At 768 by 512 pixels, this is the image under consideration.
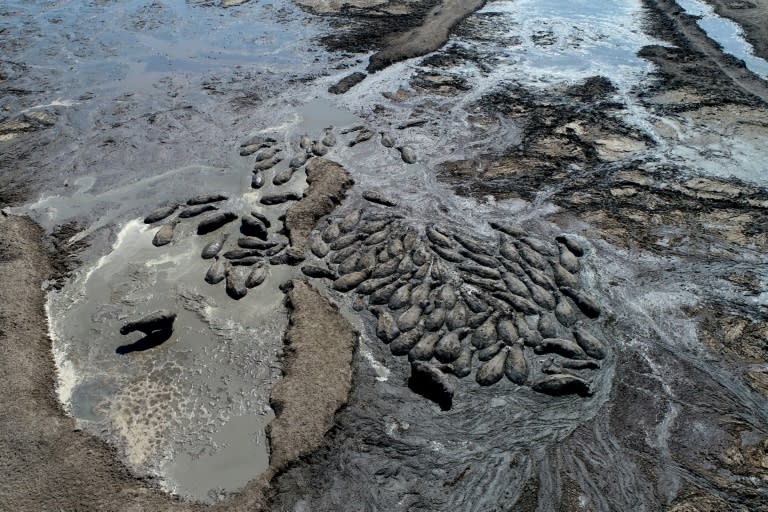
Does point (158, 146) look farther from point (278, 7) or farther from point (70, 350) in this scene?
point (278, 7)

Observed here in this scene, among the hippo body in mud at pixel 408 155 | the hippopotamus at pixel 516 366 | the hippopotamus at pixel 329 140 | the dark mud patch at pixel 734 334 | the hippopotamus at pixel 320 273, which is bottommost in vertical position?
the dark mud patch at pixel 734 334

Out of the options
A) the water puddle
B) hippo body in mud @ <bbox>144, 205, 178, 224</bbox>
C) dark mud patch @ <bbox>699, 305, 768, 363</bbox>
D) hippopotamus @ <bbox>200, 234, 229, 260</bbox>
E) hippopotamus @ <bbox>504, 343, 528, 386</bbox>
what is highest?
the water puddle

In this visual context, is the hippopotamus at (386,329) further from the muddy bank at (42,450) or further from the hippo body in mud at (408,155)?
the hippo body in mud at (408,155)

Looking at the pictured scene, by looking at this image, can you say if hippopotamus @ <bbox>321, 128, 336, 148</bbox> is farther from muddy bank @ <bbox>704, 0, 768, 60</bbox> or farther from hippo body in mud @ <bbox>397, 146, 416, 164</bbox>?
muddy bank @ <bbox>704, 0, 768, 60</bbox>

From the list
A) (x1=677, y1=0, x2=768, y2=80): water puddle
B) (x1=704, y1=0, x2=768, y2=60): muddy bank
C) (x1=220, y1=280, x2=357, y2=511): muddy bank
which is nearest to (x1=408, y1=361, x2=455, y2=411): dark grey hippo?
(x1=220, y1=280, x2=357, y2=511): muddy bank

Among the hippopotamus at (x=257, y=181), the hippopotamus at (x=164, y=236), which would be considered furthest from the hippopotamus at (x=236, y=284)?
the hippopotamus at (x=257, y=181)
